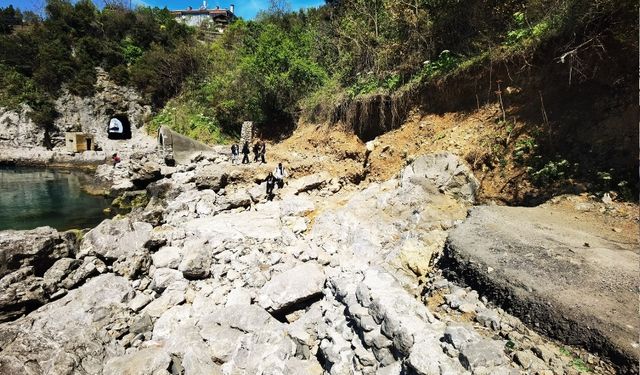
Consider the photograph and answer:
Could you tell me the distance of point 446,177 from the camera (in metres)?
9.12

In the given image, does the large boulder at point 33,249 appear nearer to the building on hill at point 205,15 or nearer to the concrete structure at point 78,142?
the concrete structure at point 78,142

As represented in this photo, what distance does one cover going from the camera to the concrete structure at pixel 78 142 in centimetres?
3044

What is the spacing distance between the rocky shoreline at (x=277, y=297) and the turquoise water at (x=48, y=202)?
6143mm

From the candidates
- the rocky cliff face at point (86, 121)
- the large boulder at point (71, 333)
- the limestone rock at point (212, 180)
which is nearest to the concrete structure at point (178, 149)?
the limestone rock at point (212, 180)

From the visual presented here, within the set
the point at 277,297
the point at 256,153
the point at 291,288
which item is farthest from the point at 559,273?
the point at 256,153

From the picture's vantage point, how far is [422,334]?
413 cm

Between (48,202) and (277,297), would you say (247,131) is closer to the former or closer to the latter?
(48,202)

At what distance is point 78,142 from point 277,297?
32532 millimetres

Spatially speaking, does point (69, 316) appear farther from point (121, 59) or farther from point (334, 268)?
point (121, 59)

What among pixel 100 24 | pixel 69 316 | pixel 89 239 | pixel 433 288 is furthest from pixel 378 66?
pixel 100 24

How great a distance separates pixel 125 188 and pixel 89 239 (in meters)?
9.34

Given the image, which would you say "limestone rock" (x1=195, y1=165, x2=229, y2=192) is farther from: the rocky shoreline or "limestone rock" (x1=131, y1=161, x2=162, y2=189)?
"limestone rock" (x1=131, y1=161, x2=162, y2=189)

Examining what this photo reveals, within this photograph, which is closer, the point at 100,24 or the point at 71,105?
the point at 71,105

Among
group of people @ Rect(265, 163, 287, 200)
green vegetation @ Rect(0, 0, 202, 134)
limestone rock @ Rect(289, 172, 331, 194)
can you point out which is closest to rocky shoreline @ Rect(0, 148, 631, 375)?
limestone rock @ Rect(289, 172, 331, 194)
